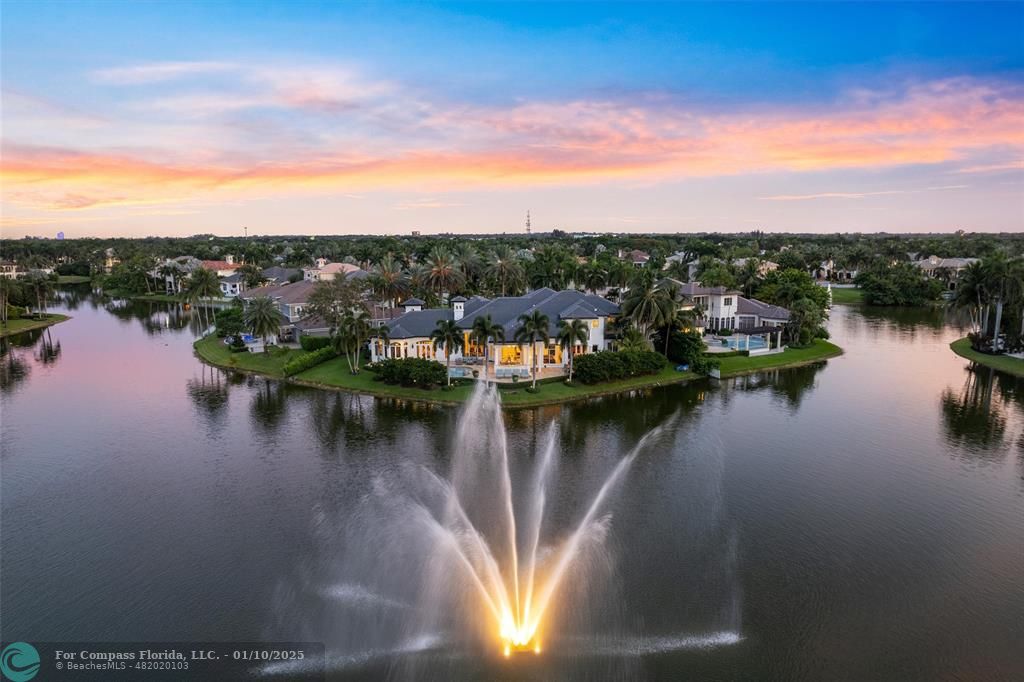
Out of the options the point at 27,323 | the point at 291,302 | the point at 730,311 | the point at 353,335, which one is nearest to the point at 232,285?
the point at 27,323

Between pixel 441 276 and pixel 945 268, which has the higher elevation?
pixel 945 268

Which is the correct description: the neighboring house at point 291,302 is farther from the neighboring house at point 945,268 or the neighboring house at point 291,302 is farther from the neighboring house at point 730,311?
the neighboring house at point 945,268

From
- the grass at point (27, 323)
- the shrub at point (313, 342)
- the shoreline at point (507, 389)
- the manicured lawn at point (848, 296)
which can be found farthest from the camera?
the manicured lawn at point (848, 296)

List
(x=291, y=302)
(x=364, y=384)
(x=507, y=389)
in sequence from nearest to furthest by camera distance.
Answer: (x=507, y=389)
(x=364, y=384)
(x=291, y=302)

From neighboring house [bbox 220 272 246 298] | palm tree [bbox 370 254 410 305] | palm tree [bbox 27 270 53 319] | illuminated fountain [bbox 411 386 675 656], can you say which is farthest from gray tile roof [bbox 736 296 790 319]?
palm tree [bbox 27 270 53 319]

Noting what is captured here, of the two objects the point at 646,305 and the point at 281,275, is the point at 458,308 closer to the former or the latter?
the point at 646,305

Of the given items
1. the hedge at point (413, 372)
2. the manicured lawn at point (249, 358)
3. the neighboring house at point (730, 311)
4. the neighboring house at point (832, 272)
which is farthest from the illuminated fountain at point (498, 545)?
the neighboring house at point (832, 272)

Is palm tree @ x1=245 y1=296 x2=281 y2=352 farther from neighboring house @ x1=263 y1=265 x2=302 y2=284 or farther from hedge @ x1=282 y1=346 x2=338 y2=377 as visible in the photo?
neighboring house @ x1=263 y1=265 x2=302 y2=284
